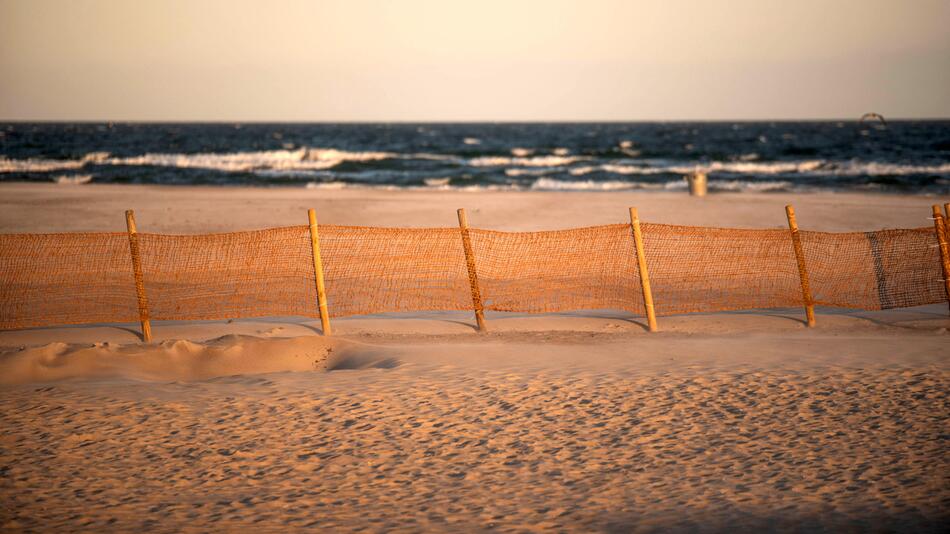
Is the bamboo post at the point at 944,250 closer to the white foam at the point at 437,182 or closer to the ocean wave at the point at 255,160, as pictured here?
the white foam at the point at 437,182

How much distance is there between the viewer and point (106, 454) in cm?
666

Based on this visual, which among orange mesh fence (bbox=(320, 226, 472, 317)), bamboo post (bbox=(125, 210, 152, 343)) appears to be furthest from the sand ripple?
orange mesh fence (bbox=(320, 226, 472, 317))

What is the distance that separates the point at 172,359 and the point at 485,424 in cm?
424

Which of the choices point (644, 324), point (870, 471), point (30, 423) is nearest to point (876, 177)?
point (644, 324)

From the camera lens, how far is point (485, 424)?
23.9ft

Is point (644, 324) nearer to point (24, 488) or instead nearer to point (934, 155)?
point (24, 488)

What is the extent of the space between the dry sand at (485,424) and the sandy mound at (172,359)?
3 cm

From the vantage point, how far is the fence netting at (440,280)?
458 inches

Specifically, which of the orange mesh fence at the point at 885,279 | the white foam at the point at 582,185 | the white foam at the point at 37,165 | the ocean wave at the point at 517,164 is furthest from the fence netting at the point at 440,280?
the white foam at the point at 37,165

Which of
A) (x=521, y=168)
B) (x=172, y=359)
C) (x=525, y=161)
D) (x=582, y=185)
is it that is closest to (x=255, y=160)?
(x=525, y=161)

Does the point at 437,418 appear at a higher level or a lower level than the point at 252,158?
lower

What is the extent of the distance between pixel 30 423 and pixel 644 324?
735cm

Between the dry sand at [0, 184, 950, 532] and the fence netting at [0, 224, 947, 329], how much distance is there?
0.30m

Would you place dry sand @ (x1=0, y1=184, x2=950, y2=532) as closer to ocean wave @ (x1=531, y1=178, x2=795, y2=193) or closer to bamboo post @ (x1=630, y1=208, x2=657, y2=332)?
bamboo post @ (x1=630, y1=208, x2=657, y2=332)
